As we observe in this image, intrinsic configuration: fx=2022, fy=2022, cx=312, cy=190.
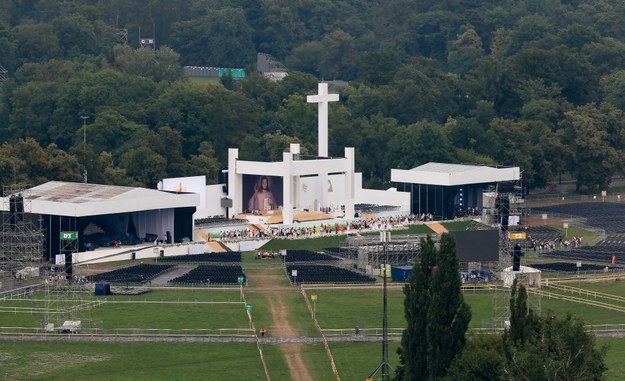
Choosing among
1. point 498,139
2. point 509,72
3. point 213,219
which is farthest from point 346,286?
point 509,72

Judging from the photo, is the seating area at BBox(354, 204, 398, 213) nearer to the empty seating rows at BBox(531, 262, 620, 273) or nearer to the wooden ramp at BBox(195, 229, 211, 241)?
the wooden ramp at BBox(195, 229, 211, 241)

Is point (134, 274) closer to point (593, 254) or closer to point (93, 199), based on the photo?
point (93, 199)

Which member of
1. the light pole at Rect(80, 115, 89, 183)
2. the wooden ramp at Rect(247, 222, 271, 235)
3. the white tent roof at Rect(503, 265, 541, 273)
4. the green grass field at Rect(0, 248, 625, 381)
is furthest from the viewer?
the light pole at Rect(80, 115, 89, 183)

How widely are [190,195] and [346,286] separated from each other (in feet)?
65.7

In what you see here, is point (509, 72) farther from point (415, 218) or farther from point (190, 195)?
point (190, 195)

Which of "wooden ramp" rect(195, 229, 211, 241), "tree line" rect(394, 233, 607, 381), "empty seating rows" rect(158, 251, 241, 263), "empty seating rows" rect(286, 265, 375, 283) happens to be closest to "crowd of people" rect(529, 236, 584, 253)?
"empty seating rows" rect(286, 265, 375, 283)

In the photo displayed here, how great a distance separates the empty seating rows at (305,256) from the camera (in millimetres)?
130125

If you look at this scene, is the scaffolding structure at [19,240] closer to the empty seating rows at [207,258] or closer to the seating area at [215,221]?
the empty seating rows at [207,258]

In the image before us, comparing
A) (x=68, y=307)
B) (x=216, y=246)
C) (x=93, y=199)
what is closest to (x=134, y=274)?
(x=93, y=199)

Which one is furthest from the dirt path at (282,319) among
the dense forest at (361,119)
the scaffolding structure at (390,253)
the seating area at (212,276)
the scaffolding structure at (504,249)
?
the dense forest at (361,119)

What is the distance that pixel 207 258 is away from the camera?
131 meters

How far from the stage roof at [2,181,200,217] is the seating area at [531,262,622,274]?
79.2ft

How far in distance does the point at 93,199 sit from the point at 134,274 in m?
9.46

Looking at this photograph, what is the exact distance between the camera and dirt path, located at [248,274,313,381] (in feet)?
316
